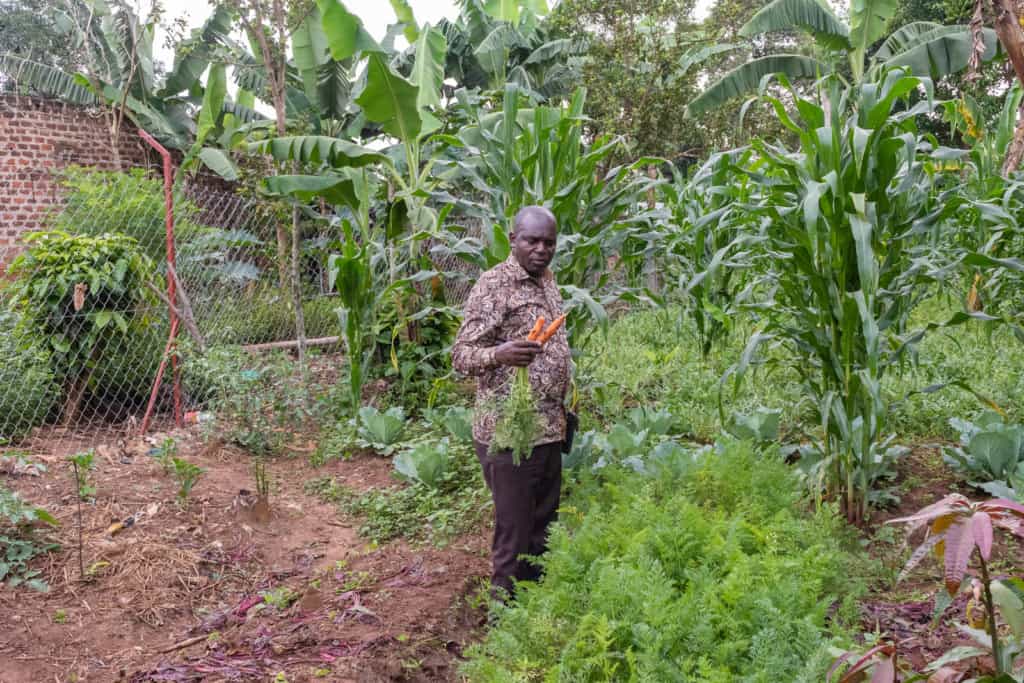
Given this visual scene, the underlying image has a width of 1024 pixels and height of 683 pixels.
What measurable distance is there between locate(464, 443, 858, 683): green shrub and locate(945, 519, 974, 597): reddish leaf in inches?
32.5

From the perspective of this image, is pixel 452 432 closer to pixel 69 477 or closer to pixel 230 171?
pixel 69 477

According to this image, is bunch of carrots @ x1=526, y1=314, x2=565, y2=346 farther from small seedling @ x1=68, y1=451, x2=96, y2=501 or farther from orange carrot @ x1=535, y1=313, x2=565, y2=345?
small seedling @ x1=68, y1=451, x2=96, y2=501

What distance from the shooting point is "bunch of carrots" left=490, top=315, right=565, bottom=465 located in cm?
302

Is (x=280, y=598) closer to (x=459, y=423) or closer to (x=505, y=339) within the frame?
(x=505, y=339)

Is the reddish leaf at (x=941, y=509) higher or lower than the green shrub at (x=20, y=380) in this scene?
higher

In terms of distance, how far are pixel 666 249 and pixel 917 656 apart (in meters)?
4.17

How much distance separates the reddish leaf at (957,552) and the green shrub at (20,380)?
5.60 meters

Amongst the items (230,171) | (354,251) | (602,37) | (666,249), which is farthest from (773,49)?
(354,251)

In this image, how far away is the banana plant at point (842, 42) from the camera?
1008 centimetres

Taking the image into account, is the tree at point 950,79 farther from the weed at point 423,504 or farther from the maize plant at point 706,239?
the weed at point 423,504

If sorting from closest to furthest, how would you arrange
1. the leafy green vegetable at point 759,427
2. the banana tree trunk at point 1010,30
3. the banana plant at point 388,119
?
the banana tree trunk at point 1010,30 → the leafy green vegetable at point 759,427 → the banana plant at point 388,119

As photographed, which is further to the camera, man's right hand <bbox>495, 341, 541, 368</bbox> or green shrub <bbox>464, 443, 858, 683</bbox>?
man's right hand <bbox>495, 341, 541, 368</bbox>

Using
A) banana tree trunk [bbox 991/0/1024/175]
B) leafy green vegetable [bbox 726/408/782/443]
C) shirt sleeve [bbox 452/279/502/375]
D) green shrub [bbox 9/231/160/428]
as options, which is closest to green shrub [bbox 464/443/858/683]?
shirt sleeve [bbox 452/279/502/375]

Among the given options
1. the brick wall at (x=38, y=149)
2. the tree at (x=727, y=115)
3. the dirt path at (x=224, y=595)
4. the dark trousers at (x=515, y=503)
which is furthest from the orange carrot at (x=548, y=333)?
the tree at (x=727, y=115)
